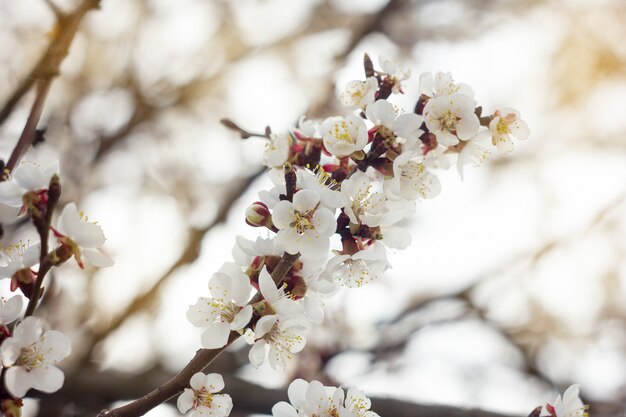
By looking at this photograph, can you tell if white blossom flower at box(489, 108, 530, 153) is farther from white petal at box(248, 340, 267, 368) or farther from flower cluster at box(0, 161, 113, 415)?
flower cluster at box(0, 161, 113, 415)

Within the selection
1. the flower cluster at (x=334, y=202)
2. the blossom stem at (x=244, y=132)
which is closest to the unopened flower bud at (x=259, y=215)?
the flower cluster at (x=334, y=202)

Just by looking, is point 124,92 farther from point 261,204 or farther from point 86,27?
point 261,204

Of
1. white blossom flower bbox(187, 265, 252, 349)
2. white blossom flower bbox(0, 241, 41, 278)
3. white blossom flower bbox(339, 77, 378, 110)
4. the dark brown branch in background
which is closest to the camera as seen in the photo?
white blossom flower bbox(0, 241, 41, 278)

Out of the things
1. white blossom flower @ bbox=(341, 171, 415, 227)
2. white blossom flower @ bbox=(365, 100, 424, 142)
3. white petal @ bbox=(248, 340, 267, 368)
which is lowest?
white petal @ bbox=(248, 340, 267, 368)

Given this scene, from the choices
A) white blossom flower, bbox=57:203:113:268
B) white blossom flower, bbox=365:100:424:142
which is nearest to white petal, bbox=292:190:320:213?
white blossom flower, bbox=365:100:424:142

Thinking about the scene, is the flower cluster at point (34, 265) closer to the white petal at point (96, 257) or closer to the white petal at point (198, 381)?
the white petal at point (96, 257)

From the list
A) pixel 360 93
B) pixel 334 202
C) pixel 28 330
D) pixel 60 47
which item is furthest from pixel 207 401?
pixel 60 47

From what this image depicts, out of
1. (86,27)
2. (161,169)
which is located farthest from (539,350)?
(86,27)
